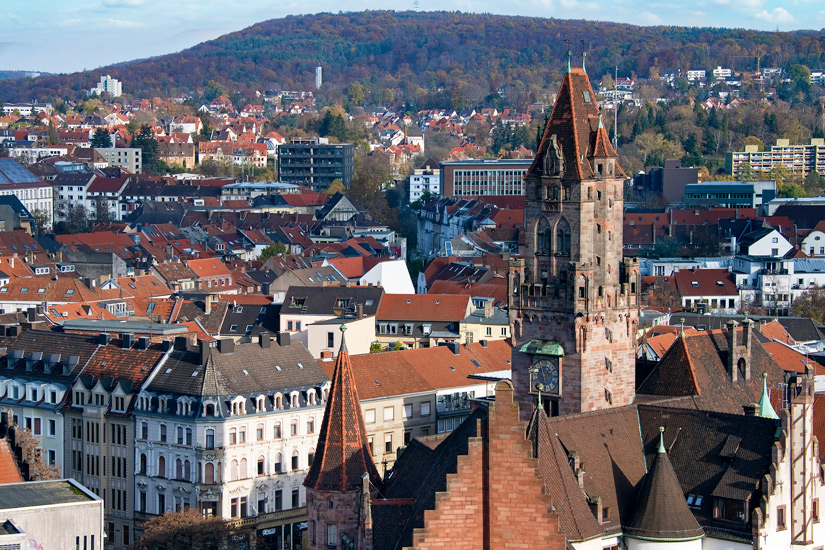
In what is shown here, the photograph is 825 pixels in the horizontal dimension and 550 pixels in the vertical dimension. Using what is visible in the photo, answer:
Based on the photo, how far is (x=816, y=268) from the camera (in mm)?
152375

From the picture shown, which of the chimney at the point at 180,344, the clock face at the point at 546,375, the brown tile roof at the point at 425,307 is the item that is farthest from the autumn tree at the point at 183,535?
the brown tile roof at the point at 425,307

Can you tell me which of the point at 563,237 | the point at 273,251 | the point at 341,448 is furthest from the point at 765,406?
the point at 273,251

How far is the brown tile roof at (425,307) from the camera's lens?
114188 mm

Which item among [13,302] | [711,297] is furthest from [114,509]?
[711,297]

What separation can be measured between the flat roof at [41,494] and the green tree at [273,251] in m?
114

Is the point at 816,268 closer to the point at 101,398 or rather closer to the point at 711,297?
the point at 711,297

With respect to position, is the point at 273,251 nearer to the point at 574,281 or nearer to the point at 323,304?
the point at 323,304

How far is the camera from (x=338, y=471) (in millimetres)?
53531

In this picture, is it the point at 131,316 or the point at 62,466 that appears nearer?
the point at 62,466

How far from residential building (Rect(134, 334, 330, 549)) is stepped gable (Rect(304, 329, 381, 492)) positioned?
1973 centimetres

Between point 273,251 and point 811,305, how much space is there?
186 ft

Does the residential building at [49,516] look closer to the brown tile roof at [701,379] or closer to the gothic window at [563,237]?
the gothic window at [563,237]

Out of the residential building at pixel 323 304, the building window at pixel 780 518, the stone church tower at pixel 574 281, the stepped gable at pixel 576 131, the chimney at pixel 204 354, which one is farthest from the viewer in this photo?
the residential building at pixel 323 304

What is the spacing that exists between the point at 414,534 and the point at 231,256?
140171mm
